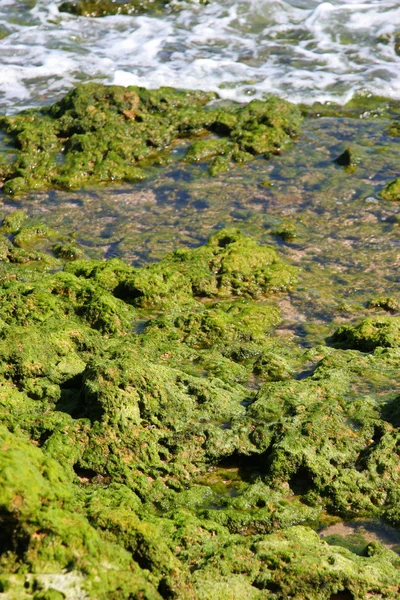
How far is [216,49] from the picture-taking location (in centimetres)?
1750

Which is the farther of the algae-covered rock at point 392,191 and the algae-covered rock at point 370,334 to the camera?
the algae-covered rock at point 392,191

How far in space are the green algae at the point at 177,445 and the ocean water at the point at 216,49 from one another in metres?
8.06

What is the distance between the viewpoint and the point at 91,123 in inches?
504

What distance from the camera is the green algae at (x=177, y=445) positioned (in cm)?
379

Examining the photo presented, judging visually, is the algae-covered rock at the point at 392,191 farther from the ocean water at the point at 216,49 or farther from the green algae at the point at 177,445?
the ocean water at the point at 216,49

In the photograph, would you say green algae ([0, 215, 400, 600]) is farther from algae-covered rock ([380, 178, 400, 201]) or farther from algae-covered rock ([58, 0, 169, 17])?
algae-covered rock ([58, 0, 169, 17])

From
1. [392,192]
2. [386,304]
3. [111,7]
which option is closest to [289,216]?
[392,192]

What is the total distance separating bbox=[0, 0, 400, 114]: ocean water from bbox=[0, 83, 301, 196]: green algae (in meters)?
1.51

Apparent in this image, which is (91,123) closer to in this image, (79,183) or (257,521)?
(79,183)

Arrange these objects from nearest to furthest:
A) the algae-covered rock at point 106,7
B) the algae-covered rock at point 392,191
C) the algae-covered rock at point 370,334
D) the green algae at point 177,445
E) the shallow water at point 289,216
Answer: the green algae at point 177,445 → the algae-covered rock at point 370,334 → the shallow water at point 289,216 → the algae-covered rock at point 392,191 → the algae-covered rock at point 106,7

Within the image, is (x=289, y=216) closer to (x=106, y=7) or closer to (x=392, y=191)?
Answer: (x=392, y=191)

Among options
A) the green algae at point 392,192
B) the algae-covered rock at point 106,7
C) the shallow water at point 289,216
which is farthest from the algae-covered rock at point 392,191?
the algae-covered rock at point 106,7

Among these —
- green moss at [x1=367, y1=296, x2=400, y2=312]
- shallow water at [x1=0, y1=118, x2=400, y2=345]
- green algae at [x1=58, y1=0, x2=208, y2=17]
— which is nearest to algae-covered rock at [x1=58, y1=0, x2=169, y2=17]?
green algae at [x1=58, y1=0, x2=208, y2=17]

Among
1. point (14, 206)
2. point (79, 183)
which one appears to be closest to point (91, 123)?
point (79, 183)
